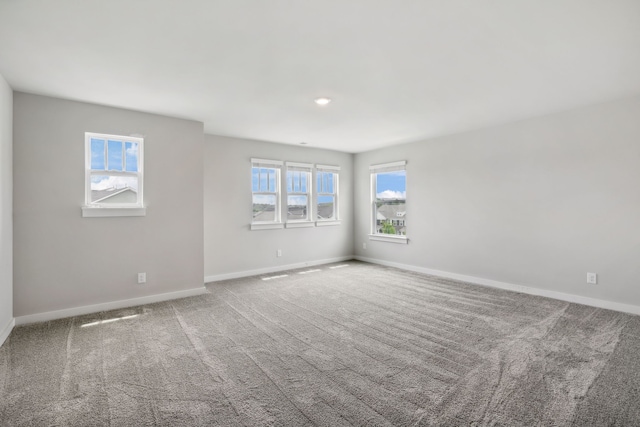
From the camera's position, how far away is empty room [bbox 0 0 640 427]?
2.07 metres

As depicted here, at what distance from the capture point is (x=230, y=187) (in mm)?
5500

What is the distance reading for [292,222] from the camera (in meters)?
6.29

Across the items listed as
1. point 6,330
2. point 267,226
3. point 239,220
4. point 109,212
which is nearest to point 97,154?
point 109,212

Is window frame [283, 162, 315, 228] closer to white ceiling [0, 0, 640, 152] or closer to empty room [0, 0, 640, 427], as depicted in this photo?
empty room [0, 0, 640, 427]

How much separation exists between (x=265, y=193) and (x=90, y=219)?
2834mm

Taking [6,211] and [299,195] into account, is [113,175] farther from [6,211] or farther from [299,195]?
[299,195]

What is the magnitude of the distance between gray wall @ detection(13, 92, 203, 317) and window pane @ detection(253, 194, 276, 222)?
4.63 feet

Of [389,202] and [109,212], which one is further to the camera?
[389,202]

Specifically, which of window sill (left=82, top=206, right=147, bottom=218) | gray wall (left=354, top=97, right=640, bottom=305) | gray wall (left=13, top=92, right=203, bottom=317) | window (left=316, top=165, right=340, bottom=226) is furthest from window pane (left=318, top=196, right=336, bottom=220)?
window sill (left=82, top=206, right=147, bottom=218)

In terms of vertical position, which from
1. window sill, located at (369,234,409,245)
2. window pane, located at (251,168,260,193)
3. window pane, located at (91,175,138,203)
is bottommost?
window sill, located at (369,234,409,245)

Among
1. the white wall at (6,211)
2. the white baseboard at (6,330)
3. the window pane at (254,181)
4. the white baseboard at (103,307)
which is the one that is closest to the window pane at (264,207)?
the window pane at (254,181)

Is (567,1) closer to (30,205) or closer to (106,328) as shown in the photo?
(106,328)

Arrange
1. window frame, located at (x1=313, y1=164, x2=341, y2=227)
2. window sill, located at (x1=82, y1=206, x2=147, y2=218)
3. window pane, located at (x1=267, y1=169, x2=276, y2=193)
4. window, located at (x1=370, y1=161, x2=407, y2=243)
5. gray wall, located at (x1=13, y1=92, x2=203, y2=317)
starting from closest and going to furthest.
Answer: gray wall, located at (x1=13, y1=92, x2=203, y2=317), window sill, located at (x1=82, y1=206, x2=147, y2=218), window pane, located at (x1=267, y1=169, x2=276, y2=193), window, located at (x1=370, y1=161, x2=407, y2=243), window frame, located at (x1=313, y1=164, x2=341, y2=227)

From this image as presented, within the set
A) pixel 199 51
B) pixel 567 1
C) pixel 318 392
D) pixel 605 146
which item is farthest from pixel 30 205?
pixel 605 146
